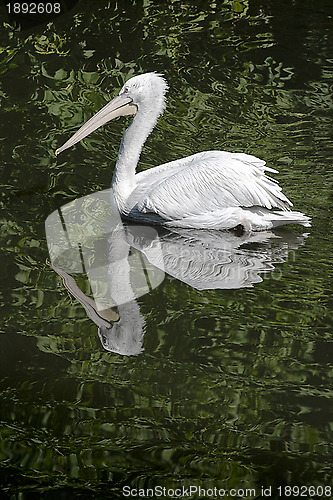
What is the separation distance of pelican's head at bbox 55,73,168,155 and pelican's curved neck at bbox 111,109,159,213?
0.05 m

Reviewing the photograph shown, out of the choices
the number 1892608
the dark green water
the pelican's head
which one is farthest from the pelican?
the number 1892608

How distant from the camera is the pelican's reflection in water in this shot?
12.5 ft

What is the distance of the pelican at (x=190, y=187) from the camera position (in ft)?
14.9

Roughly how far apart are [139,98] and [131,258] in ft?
3.79

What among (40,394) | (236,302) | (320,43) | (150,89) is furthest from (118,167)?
(320,43)

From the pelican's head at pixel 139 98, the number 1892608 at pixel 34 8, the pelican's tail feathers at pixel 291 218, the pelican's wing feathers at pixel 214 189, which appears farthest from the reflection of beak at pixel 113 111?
the number 1892608 at pixel 34 8

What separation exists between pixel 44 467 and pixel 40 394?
0.41 m

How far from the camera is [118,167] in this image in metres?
4.75

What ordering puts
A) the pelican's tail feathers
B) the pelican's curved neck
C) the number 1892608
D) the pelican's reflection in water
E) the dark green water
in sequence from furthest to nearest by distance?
the number 1892608, the pelican's curved neck, the pelican's tail feathers, the pelican's reflection in water, the dark green water

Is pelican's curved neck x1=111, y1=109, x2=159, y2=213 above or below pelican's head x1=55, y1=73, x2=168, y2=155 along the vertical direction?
below

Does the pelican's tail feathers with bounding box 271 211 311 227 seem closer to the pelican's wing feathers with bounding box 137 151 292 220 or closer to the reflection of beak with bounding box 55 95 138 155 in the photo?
the pelican's wing feathers with bounding box 137 151 292 220

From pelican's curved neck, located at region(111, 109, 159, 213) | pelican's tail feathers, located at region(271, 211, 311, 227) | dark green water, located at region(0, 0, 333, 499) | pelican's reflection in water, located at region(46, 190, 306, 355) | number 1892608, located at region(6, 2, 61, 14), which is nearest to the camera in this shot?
dark green water, located at region(0, 0, 333, 499)

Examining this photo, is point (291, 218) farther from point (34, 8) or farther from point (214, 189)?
point (34, 8)

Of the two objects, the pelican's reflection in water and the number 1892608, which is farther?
the number 1892608
